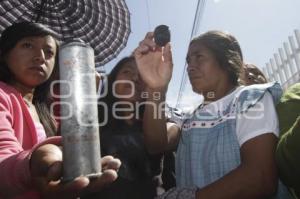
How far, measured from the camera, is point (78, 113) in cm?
100

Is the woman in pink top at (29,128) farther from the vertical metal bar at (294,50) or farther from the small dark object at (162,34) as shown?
the vertical metal bar at (294,50)

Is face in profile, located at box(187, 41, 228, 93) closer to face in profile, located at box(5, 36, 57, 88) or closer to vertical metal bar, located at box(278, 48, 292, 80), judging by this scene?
face in profile, located at box(5, 36, 57, 88)

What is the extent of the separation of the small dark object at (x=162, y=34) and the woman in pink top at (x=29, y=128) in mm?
600

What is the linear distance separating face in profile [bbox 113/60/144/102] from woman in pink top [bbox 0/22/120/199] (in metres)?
0.56

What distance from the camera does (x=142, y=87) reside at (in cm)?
255

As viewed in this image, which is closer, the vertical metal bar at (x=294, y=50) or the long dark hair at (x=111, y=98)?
the long dark hair at (x=111, y=98)

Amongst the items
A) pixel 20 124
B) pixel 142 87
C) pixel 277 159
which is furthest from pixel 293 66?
pixel 20 124

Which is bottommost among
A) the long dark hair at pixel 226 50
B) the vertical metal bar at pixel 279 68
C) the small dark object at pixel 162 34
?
the vertical metal bar at pixel 279 68

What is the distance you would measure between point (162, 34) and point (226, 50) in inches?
21.1

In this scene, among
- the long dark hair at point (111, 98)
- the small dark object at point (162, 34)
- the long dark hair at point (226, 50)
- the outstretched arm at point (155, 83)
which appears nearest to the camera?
the small dark object at point (162, 34)

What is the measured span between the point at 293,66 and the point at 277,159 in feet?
24.6

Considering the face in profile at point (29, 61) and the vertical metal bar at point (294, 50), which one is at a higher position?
the face in profile at point (29, 61)

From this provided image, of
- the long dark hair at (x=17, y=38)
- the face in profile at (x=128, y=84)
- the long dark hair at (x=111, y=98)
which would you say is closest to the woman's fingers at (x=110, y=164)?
the long dark hair at (x=17, y=38)

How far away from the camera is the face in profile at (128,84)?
2494mm
